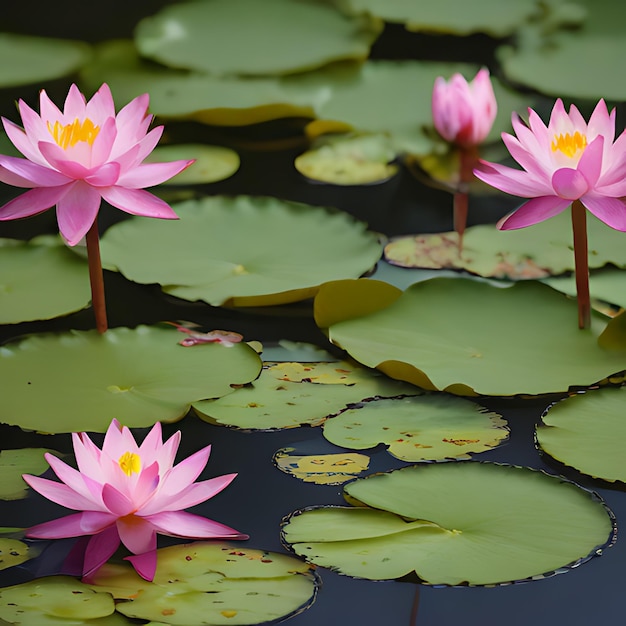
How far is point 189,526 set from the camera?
1138 mm

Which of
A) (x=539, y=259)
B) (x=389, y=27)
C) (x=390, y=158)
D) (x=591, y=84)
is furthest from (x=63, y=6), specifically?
(x=539, y=259)

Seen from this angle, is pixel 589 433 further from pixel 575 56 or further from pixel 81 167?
pixel 575 56

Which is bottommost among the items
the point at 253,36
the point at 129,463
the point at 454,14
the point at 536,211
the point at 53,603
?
the point at 53,603

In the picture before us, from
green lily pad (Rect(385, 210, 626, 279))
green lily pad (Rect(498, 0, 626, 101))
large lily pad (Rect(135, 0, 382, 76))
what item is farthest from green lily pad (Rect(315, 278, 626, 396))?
large lily pad (Rect(135, 0, 382, 76))

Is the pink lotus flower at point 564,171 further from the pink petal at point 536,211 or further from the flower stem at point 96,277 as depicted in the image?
the flower stem at point 96,277

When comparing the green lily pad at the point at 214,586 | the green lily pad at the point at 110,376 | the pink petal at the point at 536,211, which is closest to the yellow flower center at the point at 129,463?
the green lily pad at the point at 214,586

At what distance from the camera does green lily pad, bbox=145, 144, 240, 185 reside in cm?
210

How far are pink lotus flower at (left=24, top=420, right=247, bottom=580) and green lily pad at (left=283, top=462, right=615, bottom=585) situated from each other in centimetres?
13

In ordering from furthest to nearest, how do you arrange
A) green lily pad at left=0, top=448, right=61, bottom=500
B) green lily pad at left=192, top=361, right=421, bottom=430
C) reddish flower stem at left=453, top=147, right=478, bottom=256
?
reddish flower stem at left=453, top=147, right=478, bottom=256 → green lily pad at left=192, top=361, right=421, bottom=430 → green lily pad at left=0, top=448, right=61, bottom=500

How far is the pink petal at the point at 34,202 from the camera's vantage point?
4.73ft

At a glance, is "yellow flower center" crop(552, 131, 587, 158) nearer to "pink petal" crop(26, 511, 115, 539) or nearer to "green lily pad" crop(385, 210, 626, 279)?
"green lily pad" crop(385, 210, 626, 279)

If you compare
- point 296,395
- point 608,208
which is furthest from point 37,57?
point 608,208

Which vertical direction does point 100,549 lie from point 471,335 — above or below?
below

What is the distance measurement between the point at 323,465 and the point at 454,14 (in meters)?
1.96
